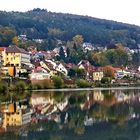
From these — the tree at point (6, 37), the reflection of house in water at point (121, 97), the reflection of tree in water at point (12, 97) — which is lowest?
the reflection of house in water at point (121, 97)

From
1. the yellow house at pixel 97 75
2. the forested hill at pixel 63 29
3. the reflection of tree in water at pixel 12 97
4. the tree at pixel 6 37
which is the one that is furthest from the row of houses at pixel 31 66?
the forested hill at pixel 63 29

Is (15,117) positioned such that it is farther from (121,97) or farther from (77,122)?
(121,97)

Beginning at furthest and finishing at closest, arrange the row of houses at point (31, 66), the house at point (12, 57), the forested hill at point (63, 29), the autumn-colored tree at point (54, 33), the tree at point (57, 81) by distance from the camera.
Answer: the autumn-colored tree at point (54, 33) < the forested hill at point (63, 29) < the house at point (12, 57) < the row of houses at point (31, 66) < the tree at point (57, 81)

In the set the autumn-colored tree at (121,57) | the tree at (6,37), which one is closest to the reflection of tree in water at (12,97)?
the tree at (6,37)

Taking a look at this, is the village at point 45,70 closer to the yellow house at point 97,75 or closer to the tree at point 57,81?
the yellow house at point 97,75

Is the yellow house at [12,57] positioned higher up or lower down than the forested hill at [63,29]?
lower down

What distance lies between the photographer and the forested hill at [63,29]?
15918cm

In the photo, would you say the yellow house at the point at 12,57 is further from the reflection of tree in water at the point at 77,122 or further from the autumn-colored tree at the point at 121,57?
the reflection of tree in water at the point at 77,122

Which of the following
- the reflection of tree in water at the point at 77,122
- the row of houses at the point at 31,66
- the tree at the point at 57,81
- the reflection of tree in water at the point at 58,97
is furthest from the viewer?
the row of houses at the point at 31,66

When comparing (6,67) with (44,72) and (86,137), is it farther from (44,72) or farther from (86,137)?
(86,137)

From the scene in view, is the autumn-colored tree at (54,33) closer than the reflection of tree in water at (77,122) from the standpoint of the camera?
No

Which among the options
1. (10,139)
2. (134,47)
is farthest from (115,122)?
(134,47)

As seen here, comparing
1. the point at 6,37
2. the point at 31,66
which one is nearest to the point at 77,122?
the point at 31,66

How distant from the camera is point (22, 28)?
158500 mm
